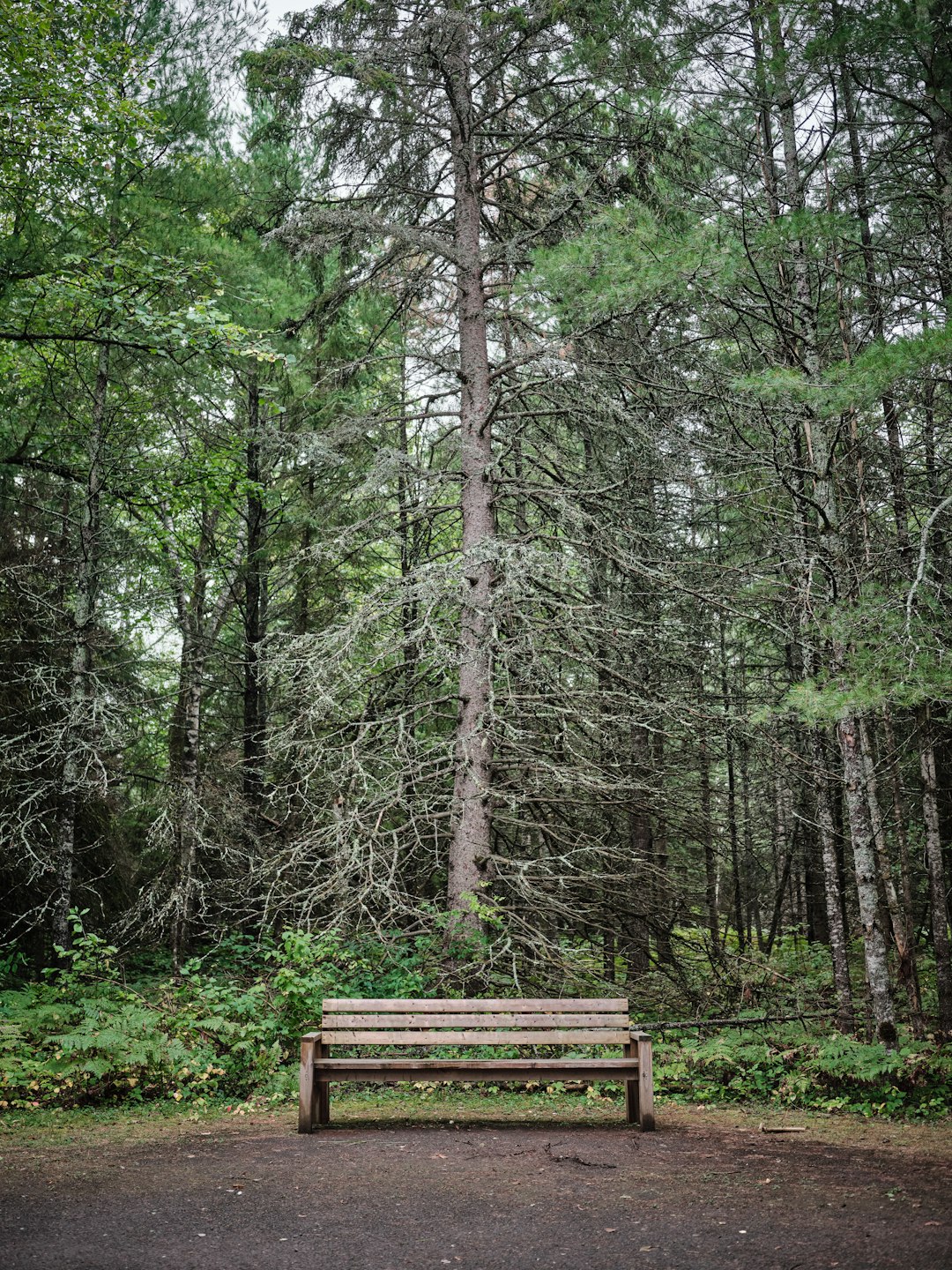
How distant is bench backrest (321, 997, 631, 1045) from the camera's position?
6.47 metres

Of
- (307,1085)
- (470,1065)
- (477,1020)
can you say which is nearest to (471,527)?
(477,1020)

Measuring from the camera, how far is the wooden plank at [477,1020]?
21.3 ft

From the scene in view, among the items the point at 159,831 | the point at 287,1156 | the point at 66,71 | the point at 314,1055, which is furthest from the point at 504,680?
the point at 66,71

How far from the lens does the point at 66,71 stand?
901 centimetres

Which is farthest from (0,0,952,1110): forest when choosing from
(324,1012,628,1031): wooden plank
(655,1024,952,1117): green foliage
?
(324,1012,628,1031): wooden plank

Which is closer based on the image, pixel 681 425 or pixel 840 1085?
pixel 840 1085

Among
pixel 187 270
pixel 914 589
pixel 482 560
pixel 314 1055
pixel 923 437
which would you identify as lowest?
pixel 314 1055

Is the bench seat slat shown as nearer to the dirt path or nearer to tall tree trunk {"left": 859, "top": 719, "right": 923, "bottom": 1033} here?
the dirt path

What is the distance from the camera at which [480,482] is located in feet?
33.0

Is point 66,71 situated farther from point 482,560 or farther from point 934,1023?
point 934,1023

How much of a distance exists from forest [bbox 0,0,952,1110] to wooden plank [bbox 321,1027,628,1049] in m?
1.14

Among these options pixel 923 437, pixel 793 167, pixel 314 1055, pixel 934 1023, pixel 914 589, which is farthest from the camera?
pixel 934 1023

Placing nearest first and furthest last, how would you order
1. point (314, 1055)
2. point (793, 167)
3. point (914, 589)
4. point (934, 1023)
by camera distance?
point (914, 589), point (314, 1055), point (793, 167), point (934, 1023)

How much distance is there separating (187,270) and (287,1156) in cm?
816
